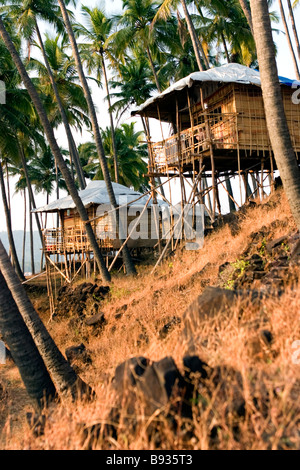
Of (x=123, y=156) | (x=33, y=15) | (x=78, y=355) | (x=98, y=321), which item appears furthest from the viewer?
(x=123, y=156)

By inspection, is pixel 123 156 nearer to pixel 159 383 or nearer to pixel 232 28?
pixel 232 28

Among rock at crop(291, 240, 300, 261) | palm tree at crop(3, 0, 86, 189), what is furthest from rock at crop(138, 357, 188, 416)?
palm tree at crop(3, 0, 86, 189)

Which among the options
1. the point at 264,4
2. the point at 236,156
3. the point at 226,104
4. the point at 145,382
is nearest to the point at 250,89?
the point at 226,104

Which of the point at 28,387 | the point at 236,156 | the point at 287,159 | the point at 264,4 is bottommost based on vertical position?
the point at 28,387

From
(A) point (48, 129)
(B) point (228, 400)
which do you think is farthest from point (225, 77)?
(B) point (228, 400)

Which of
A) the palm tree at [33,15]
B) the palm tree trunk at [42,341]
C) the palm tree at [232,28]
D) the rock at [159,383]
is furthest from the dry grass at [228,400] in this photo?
the palm tree at [232,28]

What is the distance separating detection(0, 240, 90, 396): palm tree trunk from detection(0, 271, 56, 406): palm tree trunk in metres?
0.20

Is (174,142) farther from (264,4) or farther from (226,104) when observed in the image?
(264,4)

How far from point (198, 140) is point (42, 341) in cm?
A: 1285

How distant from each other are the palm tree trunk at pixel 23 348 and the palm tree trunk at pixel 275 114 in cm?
591

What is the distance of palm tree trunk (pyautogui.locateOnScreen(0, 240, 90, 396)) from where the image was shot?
334 inches

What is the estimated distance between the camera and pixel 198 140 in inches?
742
